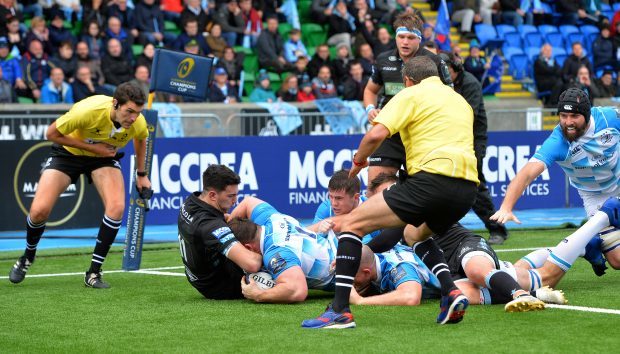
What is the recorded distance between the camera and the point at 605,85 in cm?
2498

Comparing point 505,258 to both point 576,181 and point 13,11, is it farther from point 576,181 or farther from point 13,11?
point 13,11

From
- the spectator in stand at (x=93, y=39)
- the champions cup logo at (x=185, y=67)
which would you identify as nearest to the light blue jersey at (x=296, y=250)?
the champions cup logo at (x=185, y=67)

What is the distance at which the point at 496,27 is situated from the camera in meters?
27.1

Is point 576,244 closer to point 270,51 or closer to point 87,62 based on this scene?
point 87,62

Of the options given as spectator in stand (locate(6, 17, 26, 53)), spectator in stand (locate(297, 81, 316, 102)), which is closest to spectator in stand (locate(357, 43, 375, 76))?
spectator in stand (locate(297, 81, 316, 102))

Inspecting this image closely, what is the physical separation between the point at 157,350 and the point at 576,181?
448cm

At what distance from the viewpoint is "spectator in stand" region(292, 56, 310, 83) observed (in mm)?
21223

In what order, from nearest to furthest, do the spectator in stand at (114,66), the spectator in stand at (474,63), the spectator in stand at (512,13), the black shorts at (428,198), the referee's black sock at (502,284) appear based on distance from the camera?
the black shorts at (428,198) → the referee's black sock at (502,284) → the spectator in stand at (114,66) → the spectator in stand at (474,63) → the spectator in stand at (512,13)

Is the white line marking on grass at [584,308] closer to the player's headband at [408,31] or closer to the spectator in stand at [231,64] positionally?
the player's headband at [408,31]

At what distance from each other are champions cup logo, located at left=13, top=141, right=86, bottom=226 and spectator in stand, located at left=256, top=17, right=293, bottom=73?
690 cm

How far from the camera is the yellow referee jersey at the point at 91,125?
10.2 meters

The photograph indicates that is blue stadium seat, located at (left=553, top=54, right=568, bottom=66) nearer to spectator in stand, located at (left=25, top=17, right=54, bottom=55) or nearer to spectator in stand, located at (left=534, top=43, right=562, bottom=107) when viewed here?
spectator in stand, located at (left=534, top=43, right=562, bottom=107)

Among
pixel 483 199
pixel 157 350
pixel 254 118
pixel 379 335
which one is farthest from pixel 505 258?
pixel 254 118

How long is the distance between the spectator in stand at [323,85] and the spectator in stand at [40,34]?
4921 mm
